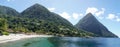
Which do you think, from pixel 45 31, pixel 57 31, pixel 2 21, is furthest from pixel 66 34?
pixel 2 21

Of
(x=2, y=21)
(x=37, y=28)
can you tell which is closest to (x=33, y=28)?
(x=37, y=28)

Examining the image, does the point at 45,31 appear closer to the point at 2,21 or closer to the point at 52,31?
the point at 52,31

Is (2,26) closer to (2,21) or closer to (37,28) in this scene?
(2,21)

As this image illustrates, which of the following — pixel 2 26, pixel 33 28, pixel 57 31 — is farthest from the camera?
pixel 57 31

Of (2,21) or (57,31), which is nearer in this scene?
(2,21)

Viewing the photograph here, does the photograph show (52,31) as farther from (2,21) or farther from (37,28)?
(2,21)

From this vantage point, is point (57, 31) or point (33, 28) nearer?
point (33, 28)

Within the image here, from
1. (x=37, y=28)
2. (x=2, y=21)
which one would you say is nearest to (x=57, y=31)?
(x=37, y=28)

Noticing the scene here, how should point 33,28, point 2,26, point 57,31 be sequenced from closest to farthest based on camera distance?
point 2,26 < point 33,28 < point 57,31
